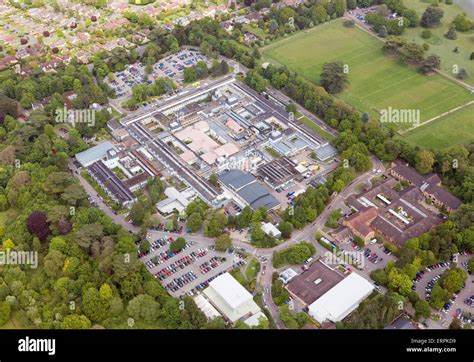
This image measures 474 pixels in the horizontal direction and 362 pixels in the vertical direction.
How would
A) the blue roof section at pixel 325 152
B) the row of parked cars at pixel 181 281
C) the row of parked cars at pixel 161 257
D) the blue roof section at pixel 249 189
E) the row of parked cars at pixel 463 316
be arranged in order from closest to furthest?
1. the row of parked cars at pixel 463 316
2. the row of parked cars at pixel 181 281
3. the row of parked cars at pixel 161 257
4. the blue roof section at pixel 249 189
5. the blue roof section at pixel 325 152

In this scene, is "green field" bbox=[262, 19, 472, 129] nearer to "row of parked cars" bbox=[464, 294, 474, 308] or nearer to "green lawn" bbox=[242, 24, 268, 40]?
"green lawn" bbox=[242, 24, 268, 40]

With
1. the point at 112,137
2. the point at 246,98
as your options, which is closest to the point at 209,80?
the point at 246,98

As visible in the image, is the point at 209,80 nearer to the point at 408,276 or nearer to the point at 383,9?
the point at 383,9

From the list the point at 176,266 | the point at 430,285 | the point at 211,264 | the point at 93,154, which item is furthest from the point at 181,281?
the point at 430,285

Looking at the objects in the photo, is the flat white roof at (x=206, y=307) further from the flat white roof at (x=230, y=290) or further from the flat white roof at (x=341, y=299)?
the flat white roof at (x=341, y=299)

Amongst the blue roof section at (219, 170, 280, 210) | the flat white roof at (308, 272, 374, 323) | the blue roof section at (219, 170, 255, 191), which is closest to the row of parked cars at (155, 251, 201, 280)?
the blue roof section at (219, 170, 280, 210)

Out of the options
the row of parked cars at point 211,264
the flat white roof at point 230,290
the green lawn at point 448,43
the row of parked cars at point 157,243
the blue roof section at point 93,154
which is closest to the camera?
the flat white roof at point 230,290

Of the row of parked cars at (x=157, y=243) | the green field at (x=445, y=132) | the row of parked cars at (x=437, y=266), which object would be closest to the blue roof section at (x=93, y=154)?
the row of parked cars at (x=157, y=243)
